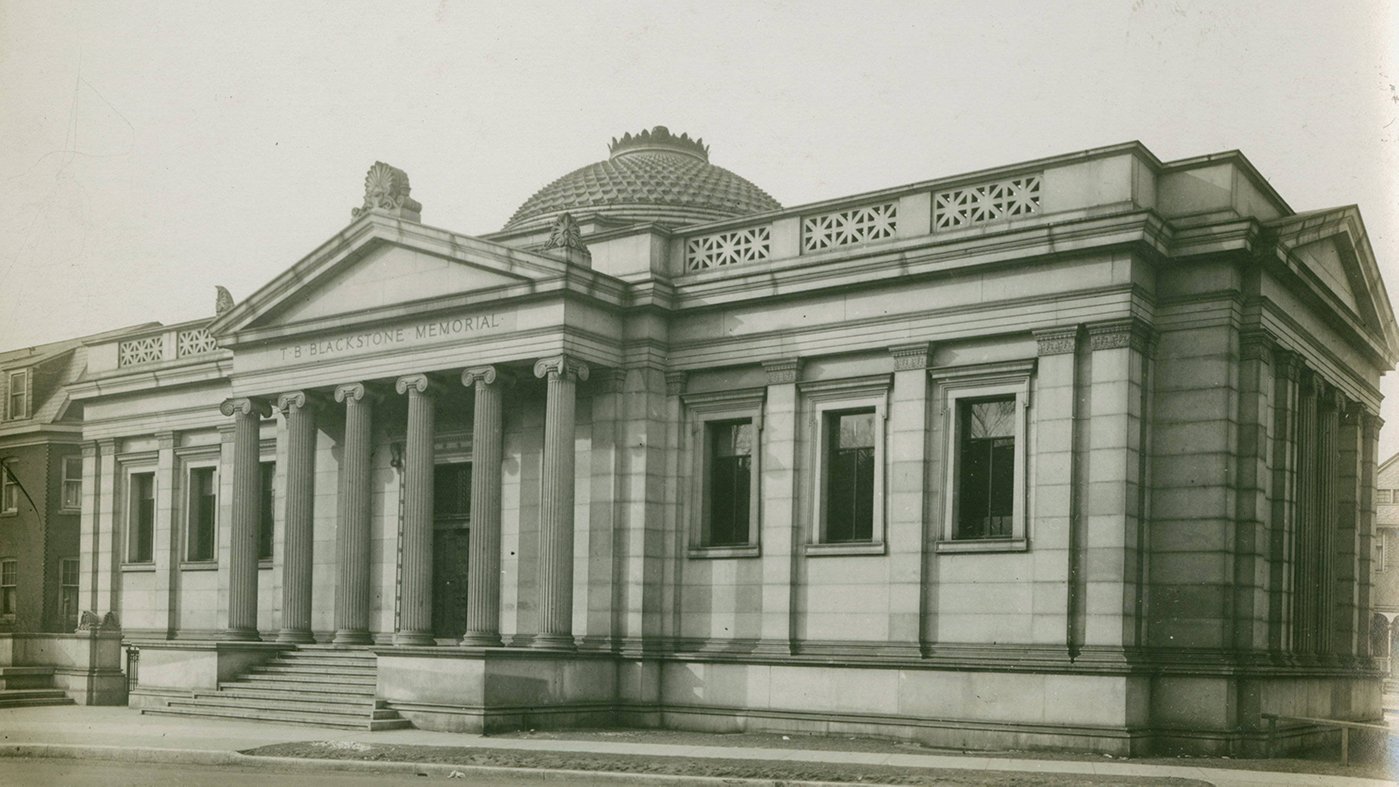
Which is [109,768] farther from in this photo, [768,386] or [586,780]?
[768,386]

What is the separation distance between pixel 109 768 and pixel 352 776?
11.5 ft

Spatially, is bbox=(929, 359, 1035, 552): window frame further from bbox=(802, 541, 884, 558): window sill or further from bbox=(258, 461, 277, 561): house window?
bbox=(258, 461, 277, 561): house window

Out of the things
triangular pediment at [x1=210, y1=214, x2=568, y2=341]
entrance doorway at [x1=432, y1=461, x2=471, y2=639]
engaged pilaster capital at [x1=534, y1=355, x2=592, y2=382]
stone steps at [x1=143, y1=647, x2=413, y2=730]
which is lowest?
stone steps at [x1=143, y1=647, x2=413, y2=730]

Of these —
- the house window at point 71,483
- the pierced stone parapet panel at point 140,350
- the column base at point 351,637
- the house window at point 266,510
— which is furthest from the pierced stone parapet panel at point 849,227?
the house window at point 71,483

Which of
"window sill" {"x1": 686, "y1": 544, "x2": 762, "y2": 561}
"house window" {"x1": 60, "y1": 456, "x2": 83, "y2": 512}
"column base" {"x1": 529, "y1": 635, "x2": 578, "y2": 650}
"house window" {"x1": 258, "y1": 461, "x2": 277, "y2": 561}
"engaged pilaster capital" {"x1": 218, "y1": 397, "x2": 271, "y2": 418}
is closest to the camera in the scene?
"column base" {"x1": 529, "y1": 635, "x2": 578, "y2": 650}

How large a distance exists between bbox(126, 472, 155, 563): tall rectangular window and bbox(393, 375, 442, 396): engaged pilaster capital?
39.7 ft

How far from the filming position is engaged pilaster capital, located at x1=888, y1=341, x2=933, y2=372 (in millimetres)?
23297

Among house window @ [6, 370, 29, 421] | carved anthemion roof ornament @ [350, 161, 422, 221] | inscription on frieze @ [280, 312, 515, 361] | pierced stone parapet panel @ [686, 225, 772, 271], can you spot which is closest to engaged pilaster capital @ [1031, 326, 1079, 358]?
pierced stone parapet panel @ [686, 225, 772, 271]

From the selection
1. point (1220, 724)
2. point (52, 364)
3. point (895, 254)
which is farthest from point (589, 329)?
point (52, 364)

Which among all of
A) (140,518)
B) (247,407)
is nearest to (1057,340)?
(247,407)

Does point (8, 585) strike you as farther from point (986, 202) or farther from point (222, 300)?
point (986, 202)

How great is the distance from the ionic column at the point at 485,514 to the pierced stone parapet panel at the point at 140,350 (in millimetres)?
13183

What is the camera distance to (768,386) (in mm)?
25234

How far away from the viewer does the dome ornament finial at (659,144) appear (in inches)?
1389
